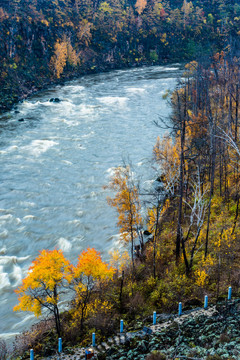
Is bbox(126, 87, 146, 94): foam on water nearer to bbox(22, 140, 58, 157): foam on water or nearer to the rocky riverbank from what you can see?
bbox(22, 140, 58, 157): foam on water

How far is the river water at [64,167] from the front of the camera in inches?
1180

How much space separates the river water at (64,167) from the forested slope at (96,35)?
1558 cm

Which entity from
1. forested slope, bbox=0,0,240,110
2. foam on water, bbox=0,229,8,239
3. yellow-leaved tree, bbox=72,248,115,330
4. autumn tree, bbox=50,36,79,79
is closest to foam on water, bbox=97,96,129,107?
forested slope, bbox=0,0,240,110

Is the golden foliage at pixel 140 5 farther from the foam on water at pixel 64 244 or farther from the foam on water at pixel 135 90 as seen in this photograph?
the foam on water at pixel 64 244

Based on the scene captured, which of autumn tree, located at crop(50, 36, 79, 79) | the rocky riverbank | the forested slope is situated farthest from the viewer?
autumn tree, located at crop(50, 36, 79, 79)

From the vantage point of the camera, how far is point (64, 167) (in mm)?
46156

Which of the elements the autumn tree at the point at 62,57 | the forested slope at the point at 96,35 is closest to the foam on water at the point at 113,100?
the forested slope at the point at 96,35

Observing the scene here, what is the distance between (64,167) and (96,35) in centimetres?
10603

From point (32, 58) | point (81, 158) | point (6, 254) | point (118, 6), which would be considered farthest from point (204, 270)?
point (118, 6)

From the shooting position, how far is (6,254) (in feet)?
94.2

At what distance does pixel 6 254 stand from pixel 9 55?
82.2m

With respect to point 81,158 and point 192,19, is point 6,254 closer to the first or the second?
point 81,158

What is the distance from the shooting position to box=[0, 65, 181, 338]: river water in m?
30.0

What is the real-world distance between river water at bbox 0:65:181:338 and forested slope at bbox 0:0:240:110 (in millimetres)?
15582
